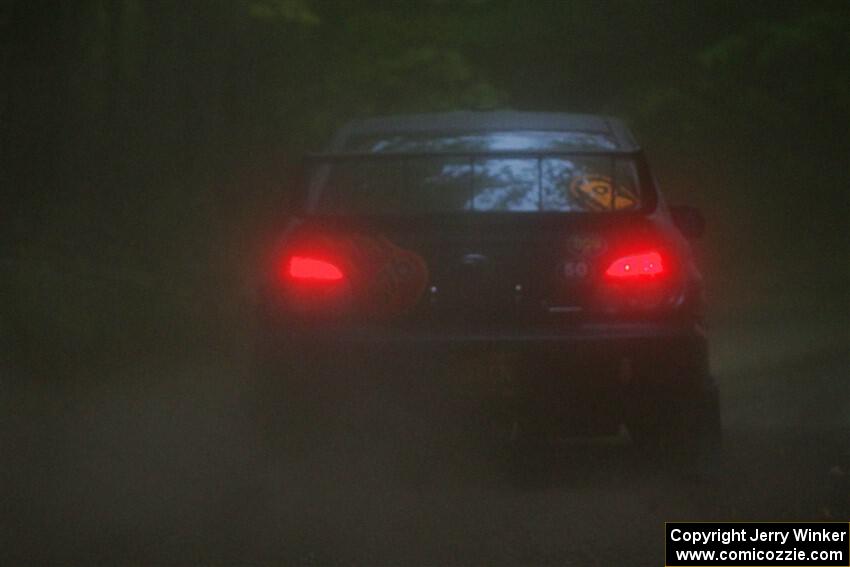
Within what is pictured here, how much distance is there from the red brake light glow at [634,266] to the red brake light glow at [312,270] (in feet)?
3.55

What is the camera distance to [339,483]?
8078 mm

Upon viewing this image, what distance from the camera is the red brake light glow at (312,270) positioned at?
25.5 feet

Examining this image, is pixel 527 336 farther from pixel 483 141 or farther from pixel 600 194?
pixel 483 141

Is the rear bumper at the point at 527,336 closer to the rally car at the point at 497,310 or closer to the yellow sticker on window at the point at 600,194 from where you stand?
the rally car at the point at 497,310

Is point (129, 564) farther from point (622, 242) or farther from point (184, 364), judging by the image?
point (184, 364)

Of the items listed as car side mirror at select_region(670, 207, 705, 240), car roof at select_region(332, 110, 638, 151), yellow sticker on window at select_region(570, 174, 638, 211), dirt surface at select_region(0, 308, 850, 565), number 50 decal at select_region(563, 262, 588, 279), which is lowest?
dirt surface at select_region(0, 308, 850, 565)

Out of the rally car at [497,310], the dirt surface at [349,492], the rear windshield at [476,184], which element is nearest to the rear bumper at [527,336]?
the rally car at [497,310]

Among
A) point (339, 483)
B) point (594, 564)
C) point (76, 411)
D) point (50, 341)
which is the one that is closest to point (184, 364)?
point (50, 341)

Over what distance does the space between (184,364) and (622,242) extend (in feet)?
16.9

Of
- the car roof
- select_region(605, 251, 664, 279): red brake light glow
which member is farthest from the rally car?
the car roof

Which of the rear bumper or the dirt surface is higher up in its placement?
the rear bumper

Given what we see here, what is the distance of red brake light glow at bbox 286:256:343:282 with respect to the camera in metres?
7.76

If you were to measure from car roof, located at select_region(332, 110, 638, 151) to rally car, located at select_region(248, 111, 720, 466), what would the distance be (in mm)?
780

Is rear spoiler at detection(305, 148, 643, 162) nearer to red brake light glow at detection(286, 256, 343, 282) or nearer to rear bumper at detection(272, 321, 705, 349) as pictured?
red brake light glow at detection(286, 256, 343, 282)
